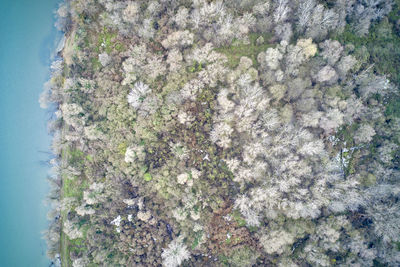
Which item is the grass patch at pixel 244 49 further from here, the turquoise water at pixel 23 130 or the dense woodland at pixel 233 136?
the turquoise water at pixel 23 130

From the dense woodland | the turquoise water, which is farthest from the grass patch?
the turquoise water

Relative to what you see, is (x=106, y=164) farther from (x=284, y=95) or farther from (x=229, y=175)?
(x=284, y=95)

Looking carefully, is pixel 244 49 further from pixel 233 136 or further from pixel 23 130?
pixel 23 130

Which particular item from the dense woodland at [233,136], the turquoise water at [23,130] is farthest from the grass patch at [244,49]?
the turquoise water at [23,130]

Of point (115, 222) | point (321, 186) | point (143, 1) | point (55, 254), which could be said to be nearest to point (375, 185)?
point (321, 186)

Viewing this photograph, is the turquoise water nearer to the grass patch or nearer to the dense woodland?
the dense woodland

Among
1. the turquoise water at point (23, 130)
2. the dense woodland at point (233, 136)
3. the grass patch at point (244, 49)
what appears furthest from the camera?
the turquoise water at point (23, 130)

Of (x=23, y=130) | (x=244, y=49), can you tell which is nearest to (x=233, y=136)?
(x=244, y=49)
